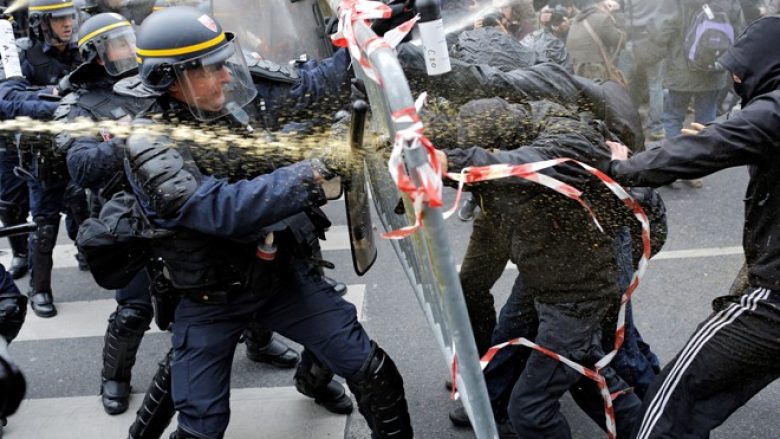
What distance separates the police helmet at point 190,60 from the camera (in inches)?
123

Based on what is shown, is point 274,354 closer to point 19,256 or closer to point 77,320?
point 77,320

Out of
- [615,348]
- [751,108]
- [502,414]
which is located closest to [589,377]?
[615,348]

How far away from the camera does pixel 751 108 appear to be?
107 inches

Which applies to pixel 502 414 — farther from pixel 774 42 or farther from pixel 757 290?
pixel 774 42

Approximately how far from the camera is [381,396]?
3.25 metres

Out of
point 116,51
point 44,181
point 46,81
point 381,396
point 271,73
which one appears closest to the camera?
point 381,396

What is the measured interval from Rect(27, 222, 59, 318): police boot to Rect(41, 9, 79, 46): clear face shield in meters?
1.23

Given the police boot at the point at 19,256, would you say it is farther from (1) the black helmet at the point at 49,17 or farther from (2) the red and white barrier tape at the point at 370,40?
(2) the red and white barrier tape at the point at 370,40

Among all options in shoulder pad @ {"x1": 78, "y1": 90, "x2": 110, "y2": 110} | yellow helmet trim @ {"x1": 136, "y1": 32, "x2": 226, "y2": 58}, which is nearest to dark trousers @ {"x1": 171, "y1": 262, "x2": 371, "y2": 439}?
yellow helmet trim @ {"x1": 136, "y1": 32, "x2": 226, "y2": 58}

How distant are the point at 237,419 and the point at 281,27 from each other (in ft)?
12.5

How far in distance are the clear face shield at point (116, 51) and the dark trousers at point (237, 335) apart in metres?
1.81

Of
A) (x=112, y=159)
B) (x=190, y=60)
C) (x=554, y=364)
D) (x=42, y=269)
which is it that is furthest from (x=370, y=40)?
(x=42, y=269)

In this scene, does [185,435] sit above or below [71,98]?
below

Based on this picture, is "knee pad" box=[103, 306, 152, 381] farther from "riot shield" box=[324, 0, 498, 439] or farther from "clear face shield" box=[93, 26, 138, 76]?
"riot shield" box=[324, 0, 498, 439]
